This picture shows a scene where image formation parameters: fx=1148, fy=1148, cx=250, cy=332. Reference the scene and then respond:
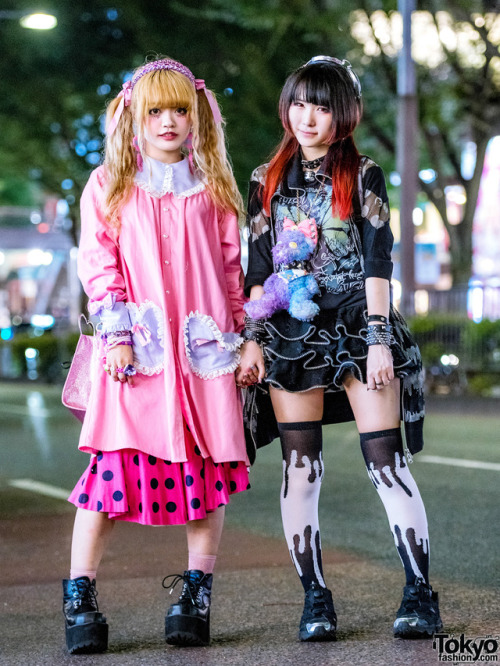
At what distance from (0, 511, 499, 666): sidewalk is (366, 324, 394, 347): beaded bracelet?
3.25ft

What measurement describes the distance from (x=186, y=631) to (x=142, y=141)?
169 cm

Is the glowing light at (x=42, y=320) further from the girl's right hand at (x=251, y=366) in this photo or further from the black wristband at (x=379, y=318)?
the black wristband at (x=379, y=318)

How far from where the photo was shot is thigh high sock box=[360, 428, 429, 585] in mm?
3848

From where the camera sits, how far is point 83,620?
149 inches

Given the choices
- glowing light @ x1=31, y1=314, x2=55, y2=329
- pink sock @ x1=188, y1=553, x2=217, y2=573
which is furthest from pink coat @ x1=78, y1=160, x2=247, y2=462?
glowing light @ x1=31, y1=314, x2=55, y2=329

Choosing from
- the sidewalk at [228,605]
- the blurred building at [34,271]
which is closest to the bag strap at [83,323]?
the sidewalk at [228,605]

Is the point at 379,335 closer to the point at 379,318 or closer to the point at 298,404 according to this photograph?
the point at 379,318

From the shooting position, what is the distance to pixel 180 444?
3807mm

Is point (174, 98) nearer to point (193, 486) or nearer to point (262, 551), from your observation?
point (193, 486)

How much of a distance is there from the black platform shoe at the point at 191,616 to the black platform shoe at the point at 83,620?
23 cm

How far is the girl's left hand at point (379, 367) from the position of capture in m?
3.77

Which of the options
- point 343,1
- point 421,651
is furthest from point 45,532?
point 343,1

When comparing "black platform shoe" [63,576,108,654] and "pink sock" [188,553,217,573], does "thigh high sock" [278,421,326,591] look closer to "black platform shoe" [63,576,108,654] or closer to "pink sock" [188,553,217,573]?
"pink sock" [188,553,217,573]

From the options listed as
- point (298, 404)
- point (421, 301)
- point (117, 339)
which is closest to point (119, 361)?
point (117, 339)
